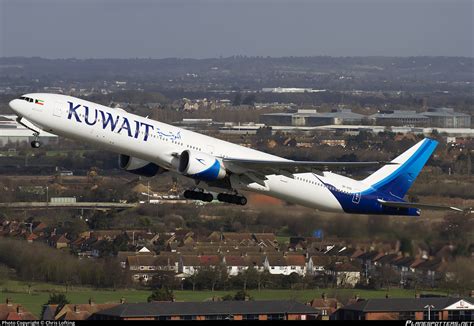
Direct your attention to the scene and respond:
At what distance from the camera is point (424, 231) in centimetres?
4969

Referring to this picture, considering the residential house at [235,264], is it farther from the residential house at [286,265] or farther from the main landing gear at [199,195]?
the main landing gear at [199,195]

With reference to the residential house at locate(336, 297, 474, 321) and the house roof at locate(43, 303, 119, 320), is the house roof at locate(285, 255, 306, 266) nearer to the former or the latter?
the residential house at locate(336, 297, 474, 321)

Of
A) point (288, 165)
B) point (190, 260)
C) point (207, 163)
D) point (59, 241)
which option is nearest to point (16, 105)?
point (207, 163)

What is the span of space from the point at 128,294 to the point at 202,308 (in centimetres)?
765

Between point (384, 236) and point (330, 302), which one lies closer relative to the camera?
point (384, 236)

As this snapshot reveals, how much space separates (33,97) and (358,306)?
48.7 ft

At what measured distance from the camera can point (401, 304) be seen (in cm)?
5128

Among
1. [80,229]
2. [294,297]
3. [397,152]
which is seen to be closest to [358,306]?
[294,297]

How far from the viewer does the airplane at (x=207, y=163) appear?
43.8 metres

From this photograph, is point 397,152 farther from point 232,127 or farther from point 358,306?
point 358,306

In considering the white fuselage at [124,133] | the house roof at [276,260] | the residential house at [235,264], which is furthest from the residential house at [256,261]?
the white fuselage at [124,133]

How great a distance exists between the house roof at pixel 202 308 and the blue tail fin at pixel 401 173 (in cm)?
515

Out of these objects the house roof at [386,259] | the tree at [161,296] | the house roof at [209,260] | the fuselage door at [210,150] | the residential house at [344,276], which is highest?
the fuselage door at [210,150]

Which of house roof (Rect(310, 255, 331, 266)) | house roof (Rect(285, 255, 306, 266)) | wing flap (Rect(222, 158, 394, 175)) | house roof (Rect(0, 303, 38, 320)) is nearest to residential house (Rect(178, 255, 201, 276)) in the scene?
house roof (Rect(285, 255, 306, 266))
